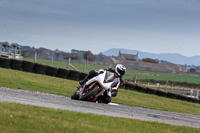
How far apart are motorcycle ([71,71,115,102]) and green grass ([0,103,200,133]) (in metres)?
3.31

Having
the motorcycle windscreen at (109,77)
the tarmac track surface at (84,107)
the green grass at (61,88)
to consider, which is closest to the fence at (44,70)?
the green grass at (61,88)

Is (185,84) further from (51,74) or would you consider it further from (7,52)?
(51,74)

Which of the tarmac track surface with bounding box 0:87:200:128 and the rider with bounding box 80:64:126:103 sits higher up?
the rider with bounding box 80:64:126:103

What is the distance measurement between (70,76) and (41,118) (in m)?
22.8

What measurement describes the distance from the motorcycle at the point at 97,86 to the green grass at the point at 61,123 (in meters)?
3.31

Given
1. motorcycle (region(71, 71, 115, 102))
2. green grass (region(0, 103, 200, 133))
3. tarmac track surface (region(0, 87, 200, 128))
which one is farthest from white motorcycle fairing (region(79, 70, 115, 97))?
green grass (region(0, 103, 200, 133))

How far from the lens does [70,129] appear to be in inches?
261

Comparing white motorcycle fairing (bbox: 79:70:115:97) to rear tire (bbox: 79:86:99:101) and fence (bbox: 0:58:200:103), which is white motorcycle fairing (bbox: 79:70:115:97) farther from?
fence (bbox: 0:58:200:103)

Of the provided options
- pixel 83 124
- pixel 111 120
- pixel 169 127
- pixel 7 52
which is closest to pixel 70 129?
pixel 83 124

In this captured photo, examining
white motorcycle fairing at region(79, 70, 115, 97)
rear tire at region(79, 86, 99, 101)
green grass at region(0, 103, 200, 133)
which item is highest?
white motorcycle fairing at region(79, 70, 115, 97)

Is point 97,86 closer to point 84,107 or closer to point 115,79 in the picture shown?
point 115,79

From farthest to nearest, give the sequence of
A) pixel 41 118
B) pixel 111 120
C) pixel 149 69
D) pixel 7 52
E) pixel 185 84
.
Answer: pixel 149 69
pixel 185 84
pixel 7 52
pixel 111 120
pixel 41 118

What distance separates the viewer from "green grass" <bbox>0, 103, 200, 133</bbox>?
21.0 feet

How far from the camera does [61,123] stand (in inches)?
278
